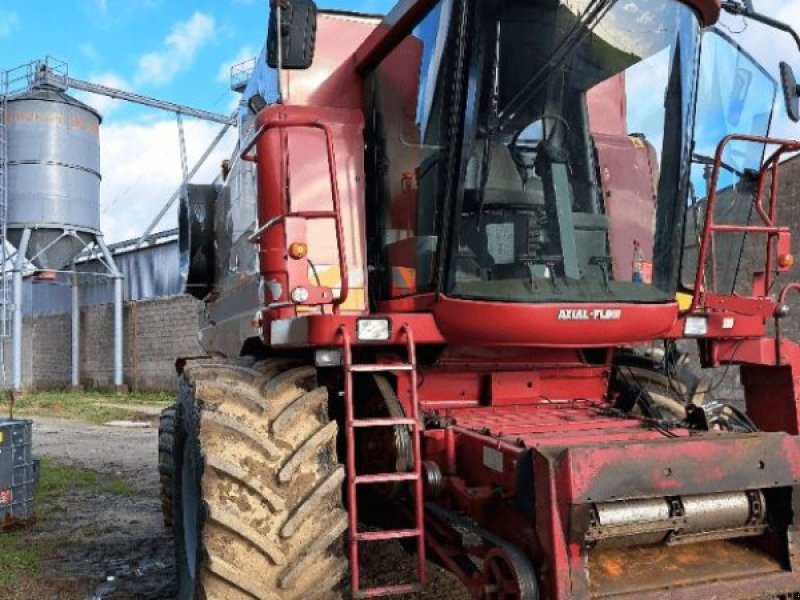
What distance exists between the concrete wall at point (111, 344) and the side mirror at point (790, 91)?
15306 mm

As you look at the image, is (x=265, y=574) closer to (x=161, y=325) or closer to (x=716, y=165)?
(x=716, y=165)

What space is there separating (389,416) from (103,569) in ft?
8.86

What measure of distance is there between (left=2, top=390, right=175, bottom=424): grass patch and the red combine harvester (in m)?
13.4

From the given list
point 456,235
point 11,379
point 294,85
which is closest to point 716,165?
point 456,235

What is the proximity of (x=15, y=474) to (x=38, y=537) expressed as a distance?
53cm

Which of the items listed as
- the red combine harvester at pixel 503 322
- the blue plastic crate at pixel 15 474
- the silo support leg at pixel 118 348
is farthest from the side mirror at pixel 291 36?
A: the silo support leg at pixel 118 348

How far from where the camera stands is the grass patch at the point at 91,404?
17.2m

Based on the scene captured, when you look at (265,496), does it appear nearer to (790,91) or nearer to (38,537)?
(790,91)


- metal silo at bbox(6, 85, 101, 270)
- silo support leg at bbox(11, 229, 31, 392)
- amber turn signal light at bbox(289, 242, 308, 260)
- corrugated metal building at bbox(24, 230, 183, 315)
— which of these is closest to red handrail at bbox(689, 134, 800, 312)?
amber turn signal light at bbox(289, 242, 308, 260)

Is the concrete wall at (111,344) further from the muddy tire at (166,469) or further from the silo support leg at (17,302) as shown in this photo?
the muddy tire at (166,469)

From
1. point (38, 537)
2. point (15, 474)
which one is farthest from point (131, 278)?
point (38, 537)

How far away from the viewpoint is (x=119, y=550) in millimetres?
5918

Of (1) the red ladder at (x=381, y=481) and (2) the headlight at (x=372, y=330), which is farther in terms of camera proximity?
(2) the headlight at (x=372, y=330)

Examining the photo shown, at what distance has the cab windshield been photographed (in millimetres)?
3777
